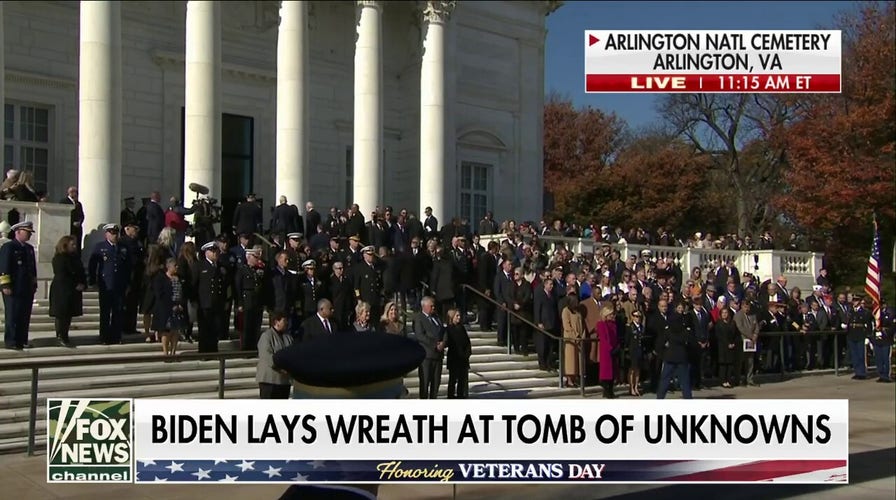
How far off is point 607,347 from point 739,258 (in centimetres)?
1605

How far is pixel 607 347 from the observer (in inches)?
658

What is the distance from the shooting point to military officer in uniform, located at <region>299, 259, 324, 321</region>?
15281 millimetres

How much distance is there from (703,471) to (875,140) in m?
32.6

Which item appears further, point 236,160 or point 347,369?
point 236,160

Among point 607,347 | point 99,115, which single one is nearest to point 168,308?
point 607,347

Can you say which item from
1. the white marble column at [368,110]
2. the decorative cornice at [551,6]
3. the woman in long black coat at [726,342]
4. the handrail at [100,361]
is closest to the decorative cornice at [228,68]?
the white marble column at [368,110]

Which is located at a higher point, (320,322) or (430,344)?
(320,322)

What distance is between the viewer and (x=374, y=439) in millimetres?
3576

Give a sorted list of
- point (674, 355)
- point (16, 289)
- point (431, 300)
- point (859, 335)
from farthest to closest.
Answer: point (859, 335) → point (674, 355) → point (431, 300) → point (16, 289)

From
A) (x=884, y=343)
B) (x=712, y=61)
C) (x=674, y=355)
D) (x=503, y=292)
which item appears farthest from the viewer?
(x=884, y=343)

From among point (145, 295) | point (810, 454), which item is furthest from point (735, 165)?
point (810, 454)

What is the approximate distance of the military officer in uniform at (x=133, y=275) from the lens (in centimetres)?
1509

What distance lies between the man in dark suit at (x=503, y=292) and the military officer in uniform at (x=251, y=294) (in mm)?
5584

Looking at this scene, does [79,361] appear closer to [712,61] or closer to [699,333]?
[712,61]
